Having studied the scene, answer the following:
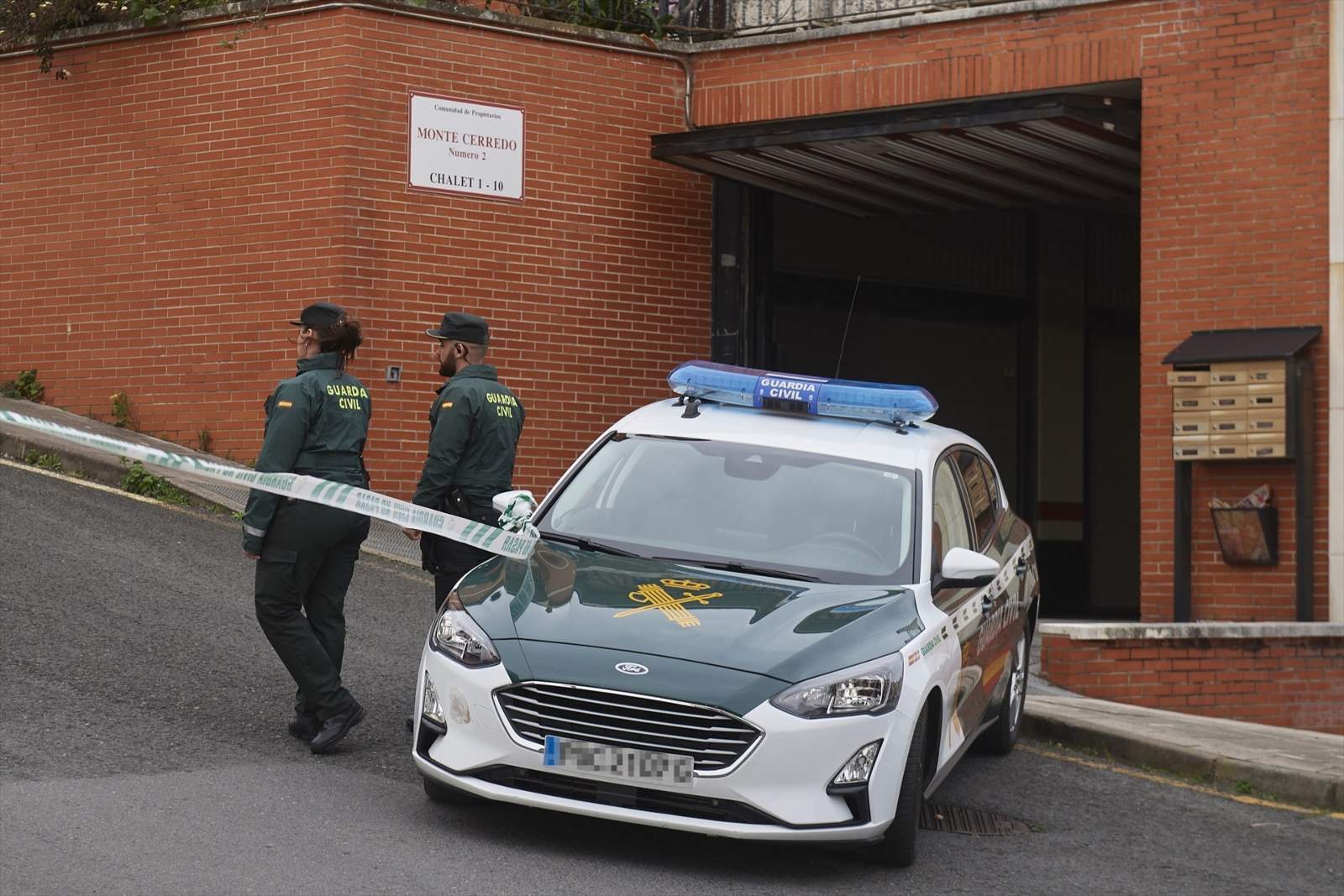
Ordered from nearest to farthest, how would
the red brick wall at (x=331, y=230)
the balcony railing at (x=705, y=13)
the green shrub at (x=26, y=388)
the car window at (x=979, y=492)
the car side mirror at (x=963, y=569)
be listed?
the car side mirror at (x=963, y=569), the car window at (x=979, y=492), the red brick wall at (x=331, y=230), the balcony railing at (x=705, y=13), the green shrub at (x=26, y=388)

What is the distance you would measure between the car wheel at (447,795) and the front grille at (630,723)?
54 cm

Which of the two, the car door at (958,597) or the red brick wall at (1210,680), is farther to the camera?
the red brick wall at (1210,680)

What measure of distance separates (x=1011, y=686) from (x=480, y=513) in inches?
110

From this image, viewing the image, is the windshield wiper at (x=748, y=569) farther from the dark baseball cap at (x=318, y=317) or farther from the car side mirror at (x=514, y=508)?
the dark baseball cap at (x=318, y=317)

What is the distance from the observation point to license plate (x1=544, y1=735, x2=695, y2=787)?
5336mm

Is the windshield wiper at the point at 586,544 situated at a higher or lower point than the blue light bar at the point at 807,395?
lower

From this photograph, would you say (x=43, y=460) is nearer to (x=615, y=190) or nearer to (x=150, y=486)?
(x=150, y=486)

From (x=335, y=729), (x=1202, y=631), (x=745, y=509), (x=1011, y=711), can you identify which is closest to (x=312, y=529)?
(x=335, y=729)

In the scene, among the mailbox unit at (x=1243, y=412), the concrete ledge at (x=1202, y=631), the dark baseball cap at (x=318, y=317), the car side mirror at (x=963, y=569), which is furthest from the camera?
the mailbox unit at (x=1243, y=412)

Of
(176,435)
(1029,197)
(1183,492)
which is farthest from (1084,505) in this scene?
(176,435)

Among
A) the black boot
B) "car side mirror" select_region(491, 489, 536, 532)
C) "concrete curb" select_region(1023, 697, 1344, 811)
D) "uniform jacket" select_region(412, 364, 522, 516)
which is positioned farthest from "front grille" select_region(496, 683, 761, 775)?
"concrete curb" select_region(1023, 697, 1344, 811)

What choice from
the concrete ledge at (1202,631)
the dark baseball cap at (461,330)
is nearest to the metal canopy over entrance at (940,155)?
the concrete ledge at (1202,631)

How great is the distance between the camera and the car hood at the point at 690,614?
553cm

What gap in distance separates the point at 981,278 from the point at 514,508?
493 inches
